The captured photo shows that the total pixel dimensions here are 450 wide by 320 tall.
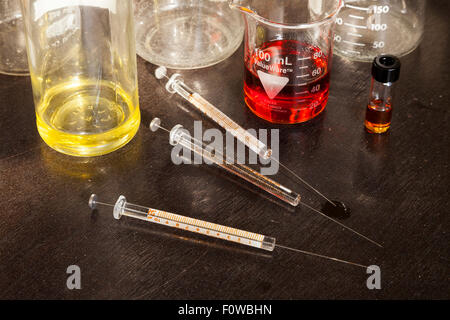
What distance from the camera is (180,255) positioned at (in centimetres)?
115

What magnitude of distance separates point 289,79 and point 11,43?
66 centimetres

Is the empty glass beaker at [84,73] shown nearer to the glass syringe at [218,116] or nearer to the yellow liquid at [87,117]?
the yellow liquid at [87,117]

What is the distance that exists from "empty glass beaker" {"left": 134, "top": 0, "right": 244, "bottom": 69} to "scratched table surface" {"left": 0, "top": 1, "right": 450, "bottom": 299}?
0.15 feet

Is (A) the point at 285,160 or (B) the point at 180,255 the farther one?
(A) the point at 285,160

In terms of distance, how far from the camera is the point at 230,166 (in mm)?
1295

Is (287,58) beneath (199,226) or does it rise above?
above

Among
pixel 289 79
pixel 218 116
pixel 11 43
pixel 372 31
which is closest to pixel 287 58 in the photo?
pixel 289 79

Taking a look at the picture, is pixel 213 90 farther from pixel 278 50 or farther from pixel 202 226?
pixel 202 226

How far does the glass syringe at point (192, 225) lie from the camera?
3.78 ft

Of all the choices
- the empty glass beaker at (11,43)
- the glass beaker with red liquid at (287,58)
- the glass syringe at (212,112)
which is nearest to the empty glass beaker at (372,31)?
the glass beaker with red liquid at (287,58)

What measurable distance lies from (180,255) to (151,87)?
47 cm

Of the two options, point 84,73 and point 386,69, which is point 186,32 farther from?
point 386,69

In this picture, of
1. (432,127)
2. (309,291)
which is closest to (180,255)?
(309,291)

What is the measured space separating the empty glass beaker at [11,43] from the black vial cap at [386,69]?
769 mm
